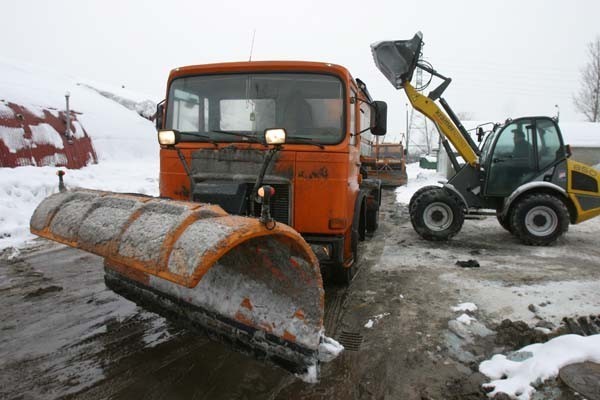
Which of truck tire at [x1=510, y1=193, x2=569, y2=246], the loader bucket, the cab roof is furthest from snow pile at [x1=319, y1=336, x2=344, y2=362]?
the loader bucket

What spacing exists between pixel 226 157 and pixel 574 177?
252 inches

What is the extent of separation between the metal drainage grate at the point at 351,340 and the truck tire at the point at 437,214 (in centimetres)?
435

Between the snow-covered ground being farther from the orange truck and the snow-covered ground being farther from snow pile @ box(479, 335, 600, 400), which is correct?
snow pile @ box(479, 335, 600, 400)

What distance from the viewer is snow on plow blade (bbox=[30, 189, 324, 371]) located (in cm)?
224

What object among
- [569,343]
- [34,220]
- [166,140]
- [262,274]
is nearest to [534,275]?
[569,343]

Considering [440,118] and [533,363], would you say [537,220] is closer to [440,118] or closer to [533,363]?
[440,118]

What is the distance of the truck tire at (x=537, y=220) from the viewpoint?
727cm

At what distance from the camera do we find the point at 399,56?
27.0ft

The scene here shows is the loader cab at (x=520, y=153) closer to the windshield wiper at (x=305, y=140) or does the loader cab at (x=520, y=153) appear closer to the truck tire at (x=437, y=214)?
the truck tire at (x=437, y=214)

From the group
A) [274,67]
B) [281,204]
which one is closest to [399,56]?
[274,67]

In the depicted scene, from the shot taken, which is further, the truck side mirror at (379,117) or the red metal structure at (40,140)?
the red metal structure at (40,140)

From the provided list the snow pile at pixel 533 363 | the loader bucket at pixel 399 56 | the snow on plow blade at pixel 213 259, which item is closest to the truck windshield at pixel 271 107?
the snow on plow blade at pixel 213 259

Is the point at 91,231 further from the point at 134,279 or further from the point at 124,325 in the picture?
the point at 124,325

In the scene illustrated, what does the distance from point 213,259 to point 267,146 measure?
2.07 m
